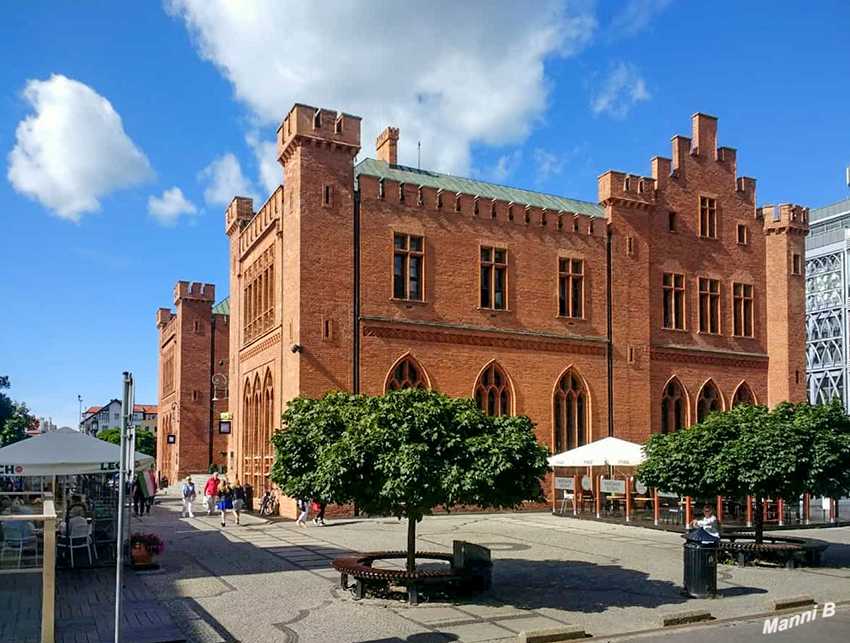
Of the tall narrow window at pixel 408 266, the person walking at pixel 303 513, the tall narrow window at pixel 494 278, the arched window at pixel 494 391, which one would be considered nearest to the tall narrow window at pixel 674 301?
the tall narrow window at pixel 494 278

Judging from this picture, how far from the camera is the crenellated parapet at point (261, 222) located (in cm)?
2998

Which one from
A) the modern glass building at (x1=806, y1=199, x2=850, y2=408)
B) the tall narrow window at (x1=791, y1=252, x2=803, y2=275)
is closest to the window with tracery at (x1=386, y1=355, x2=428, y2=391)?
the tall narrow window at (x1=791, y1=252, x2=803, y2=275)

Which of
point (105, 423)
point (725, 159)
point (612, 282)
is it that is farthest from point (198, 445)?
point (105, 423)

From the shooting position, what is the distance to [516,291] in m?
31.2

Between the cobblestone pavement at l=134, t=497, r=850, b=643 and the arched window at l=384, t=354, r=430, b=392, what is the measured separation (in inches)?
255

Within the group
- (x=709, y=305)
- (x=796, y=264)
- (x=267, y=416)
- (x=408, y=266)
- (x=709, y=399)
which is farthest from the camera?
(x=796, y=264)

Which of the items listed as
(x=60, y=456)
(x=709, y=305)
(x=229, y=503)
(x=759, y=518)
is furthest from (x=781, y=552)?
(x=709, y=305)

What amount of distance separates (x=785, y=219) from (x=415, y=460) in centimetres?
3046

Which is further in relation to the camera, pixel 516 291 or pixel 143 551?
pixel 516 291

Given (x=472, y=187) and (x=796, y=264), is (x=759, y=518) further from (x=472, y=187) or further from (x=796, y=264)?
(x=796, y=264)

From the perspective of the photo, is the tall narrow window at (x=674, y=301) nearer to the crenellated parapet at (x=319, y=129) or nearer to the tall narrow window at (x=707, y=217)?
the tall narrow window at (x=707, y=217)

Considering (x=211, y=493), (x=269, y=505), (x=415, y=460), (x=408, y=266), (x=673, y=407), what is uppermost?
(x=408, y=266)

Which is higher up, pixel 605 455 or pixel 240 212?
pixel 240 212

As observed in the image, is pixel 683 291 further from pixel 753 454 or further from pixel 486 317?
pixel 753 454
